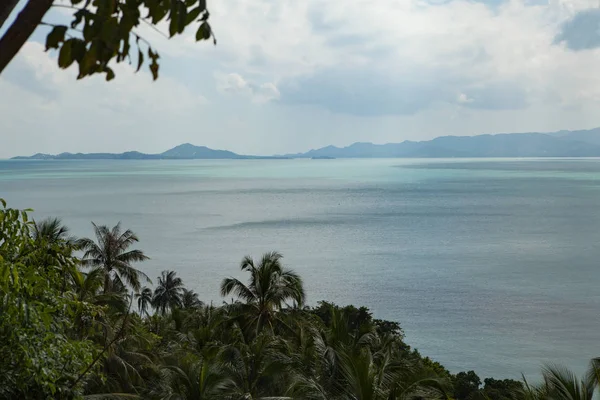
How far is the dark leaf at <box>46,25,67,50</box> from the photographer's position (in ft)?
9.22

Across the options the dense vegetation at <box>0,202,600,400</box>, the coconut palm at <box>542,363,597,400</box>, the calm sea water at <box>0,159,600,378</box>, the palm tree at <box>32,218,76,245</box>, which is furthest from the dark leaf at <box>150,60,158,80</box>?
the calm sea water at <box>0,159,600,378</box>

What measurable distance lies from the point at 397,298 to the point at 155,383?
46971 mm

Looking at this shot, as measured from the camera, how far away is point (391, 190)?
609ft

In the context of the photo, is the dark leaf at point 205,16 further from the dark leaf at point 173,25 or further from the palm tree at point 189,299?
the palm tree at point 189,299

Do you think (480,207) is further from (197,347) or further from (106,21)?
(106,21)

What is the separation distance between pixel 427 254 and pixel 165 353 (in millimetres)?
64792

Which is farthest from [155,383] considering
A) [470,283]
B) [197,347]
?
[470,283]

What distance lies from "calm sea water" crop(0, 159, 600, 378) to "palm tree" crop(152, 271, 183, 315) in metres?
3.40

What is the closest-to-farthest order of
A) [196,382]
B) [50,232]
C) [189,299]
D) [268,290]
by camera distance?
1. [196,382]
2. [50,232]
3. [268,290]
4. [189,299]

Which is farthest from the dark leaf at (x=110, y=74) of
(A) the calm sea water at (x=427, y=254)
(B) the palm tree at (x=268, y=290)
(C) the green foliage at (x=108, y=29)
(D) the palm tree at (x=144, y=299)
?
(D) the palm tree at (x=144, y=299)

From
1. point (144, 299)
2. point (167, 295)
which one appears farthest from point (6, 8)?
point (144, 299)

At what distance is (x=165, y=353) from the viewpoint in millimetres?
19375

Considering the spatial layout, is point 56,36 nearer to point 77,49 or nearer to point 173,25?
point 77,49

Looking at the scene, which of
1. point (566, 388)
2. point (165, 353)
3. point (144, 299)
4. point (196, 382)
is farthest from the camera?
point (144, 299)
